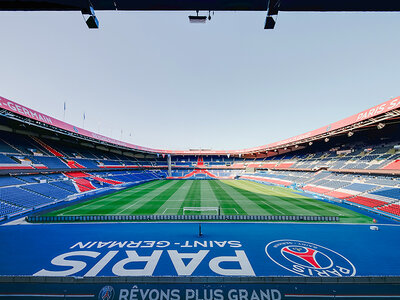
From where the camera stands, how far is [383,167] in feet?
79.2

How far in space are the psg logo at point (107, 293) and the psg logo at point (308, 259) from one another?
344 inches

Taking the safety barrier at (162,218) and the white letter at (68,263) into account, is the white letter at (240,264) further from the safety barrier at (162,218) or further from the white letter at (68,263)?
the white letter at (68,263)

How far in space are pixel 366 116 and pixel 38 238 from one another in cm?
3927

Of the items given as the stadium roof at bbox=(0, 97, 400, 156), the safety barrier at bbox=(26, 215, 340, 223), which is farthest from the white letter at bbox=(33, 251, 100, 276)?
the stadium roof at bbox=(0, 97, 400, 156)

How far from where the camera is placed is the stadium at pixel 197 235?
4.28 meters

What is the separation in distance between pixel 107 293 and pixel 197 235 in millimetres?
9084

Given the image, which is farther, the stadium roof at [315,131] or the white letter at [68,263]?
the stadium roof at [315,131]

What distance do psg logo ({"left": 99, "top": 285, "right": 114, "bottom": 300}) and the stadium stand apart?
0.13ft

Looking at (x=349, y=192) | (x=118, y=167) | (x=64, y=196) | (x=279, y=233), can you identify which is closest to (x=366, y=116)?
(x=349, y=192)

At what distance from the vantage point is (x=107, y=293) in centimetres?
423
